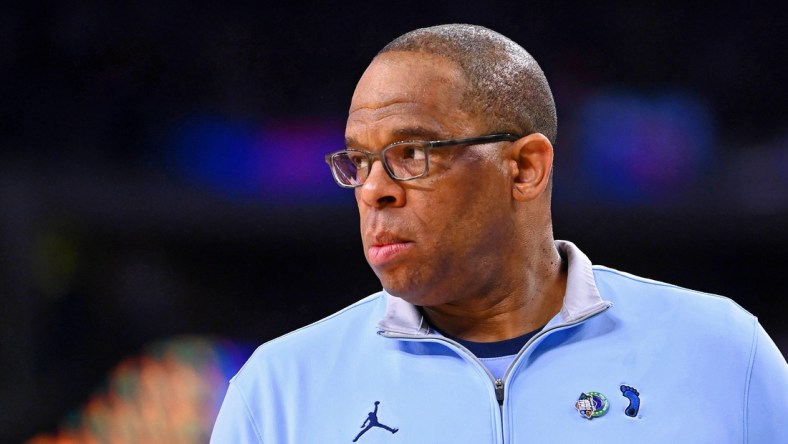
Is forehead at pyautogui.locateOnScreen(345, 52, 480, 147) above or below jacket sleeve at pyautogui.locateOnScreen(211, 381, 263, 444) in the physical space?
above

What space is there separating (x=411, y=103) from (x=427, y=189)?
0.15m

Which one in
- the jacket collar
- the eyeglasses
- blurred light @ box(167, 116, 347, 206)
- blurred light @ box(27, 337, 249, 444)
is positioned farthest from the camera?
blurred light @ box(167, 116, 347, 206)

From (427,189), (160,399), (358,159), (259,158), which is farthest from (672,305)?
(160,399)

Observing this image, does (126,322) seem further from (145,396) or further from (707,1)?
(707,1)

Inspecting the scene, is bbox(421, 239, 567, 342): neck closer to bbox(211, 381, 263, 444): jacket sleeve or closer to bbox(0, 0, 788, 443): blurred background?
bbox(211, 381, 263, 444): jacket sleeve

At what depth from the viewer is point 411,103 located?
5.50 feet

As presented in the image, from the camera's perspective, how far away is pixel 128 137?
2961 mm

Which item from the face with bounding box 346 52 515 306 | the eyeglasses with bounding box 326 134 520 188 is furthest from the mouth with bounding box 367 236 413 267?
the eyeglasses with bounding box 326 134 520 188

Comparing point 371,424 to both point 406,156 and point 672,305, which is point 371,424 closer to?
point 406,156

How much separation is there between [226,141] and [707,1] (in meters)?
1.46

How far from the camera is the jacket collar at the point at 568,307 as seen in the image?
1.76 metres

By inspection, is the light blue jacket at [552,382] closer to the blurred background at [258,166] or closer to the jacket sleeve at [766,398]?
the jacket sleeve at [766,398]

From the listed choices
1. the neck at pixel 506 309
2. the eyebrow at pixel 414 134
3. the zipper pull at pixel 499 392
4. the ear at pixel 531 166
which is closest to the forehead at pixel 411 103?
the eyebrow at pixel 414 134

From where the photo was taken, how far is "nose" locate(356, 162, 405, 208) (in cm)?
165
